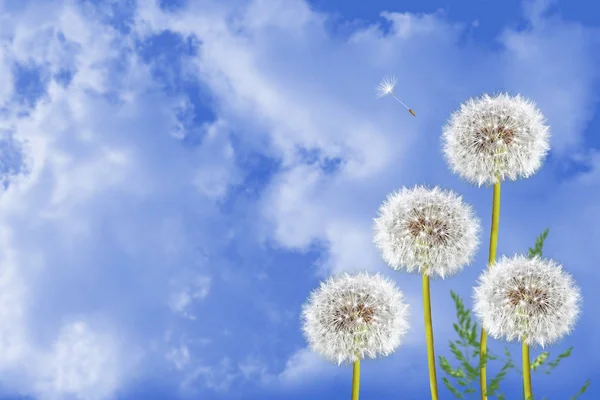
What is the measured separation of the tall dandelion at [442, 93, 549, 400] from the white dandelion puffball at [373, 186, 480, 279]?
17.0 inches

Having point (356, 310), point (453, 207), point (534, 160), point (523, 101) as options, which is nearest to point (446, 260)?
point (453, 207)

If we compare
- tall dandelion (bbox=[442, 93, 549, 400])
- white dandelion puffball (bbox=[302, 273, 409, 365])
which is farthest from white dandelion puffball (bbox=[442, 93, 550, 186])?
white dandelion puffball (bbox=[302, 273, 409, 365])

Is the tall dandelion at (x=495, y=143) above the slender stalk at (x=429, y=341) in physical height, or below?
above

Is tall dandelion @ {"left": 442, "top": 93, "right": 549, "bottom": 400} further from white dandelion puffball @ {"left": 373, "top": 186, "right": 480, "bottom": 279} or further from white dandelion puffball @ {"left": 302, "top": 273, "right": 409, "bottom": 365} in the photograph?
white dandelion puffball @ {"left": 302, "top": 273, "right": 409, "bottom": 365}

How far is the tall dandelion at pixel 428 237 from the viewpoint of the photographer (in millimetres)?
8062

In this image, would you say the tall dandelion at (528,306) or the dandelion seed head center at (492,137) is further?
the dandelion seed head center at (492,137)

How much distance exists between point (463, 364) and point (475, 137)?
2503 mm

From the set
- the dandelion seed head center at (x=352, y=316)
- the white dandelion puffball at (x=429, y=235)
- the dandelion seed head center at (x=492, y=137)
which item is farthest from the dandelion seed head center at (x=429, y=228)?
the dandelion seed head center at (x=492, y=137)

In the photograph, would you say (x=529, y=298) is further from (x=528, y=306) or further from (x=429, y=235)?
(x=429, y=235)

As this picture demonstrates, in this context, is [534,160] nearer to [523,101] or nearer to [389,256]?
[523,101]

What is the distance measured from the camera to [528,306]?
7676 millimetres

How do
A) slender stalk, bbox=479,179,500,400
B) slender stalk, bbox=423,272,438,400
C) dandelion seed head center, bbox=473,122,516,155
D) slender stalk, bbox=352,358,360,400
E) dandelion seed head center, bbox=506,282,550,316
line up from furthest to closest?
dandelion seed head center, bbox=473,122,516,155 → slender stalk, bbox=479,179,500,400 → slender stalk, bbox=423,272,438,400 → dandelion seed head center, bbox=506,282,550,316 → slender stalk, bbox=352,358,360,400

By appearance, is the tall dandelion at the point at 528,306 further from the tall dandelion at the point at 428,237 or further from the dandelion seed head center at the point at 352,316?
the dandelion seed head center at the point at 352,316

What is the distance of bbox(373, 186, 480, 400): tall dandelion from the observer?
806 centimetres
